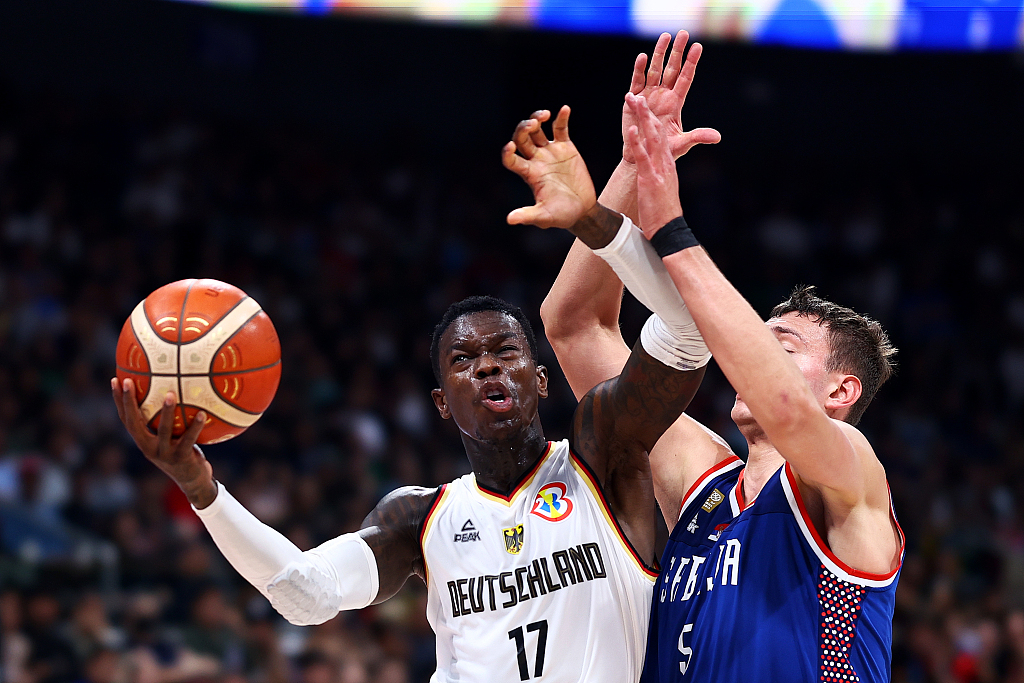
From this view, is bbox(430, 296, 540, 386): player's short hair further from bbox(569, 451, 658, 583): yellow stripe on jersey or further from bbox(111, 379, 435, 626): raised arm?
bbox(111, 379, 435, 626): raised arm

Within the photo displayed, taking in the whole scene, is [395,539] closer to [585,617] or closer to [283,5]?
[585,617]

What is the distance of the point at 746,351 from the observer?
273cm

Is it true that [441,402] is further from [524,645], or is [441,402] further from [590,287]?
[524,645]

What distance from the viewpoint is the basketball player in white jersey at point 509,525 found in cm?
298

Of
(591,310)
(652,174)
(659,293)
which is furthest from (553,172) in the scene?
(591,310)

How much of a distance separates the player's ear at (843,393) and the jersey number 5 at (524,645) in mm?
1108

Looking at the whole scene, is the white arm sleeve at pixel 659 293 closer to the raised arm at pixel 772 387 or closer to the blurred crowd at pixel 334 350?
the raised arm at pixel 772 387

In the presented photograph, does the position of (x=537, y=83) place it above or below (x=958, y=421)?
above

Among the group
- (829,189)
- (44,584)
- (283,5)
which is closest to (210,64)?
(283,5)

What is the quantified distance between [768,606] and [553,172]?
1355 mm

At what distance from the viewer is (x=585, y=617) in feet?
10.1

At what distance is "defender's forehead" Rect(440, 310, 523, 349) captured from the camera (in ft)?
10.9

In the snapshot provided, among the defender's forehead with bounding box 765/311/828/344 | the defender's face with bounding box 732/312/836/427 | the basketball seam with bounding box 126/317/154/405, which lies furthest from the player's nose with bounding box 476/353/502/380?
the basketball seam with bounding box 126/317/154/405

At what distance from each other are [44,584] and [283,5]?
5.04 m
